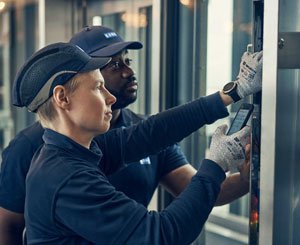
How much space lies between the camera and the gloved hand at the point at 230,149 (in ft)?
5.13

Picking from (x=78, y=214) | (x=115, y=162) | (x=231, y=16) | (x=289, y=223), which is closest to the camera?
(x=78, y=214)

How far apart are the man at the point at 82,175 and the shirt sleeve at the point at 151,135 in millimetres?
108

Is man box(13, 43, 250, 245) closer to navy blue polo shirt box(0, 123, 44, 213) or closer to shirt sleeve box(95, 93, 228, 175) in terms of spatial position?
shirt sleeve box(95, 93, 228, 175)

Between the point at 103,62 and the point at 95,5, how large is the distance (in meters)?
1.67

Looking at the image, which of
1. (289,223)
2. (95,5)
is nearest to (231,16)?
(289,223)

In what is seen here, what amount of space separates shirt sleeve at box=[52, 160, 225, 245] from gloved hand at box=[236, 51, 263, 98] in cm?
38

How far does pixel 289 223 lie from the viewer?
5.77 feet

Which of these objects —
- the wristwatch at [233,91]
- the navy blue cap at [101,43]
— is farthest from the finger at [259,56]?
the navy blue cap at [101,43]

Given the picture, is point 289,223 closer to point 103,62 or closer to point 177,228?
point 177,228

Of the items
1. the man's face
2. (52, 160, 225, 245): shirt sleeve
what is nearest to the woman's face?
(52, 160, 225, 245): shirt sleeve

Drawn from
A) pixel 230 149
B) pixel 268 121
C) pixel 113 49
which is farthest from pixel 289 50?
pixel 113 49

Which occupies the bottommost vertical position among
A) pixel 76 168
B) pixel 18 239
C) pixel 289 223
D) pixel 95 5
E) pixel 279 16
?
pixel 18 239

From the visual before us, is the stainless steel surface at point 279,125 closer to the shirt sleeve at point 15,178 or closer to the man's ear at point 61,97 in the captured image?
the man's ear at point 61,97

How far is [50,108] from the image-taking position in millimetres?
1624
